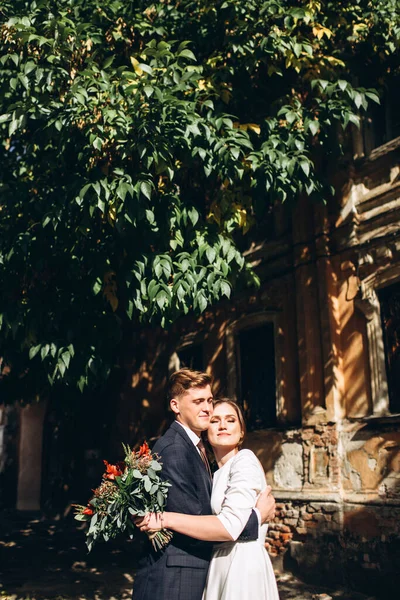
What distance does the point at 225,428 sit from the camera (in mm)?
3539

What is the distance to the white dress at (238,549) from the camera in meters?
3.10

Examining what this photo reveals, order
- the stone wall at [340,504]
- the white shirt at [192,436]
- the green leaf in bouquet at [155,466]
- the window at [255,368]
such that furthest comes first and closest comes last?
1. the window at [255,368]
2. the stone wall at [340,504]
3. the white shirt at [192,436]
4. the green leaf in bouquet at [155,466]

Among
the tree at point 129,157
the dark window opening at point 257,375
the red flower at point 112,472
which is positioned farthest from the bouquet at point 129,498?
the dark window opening at point 257,375

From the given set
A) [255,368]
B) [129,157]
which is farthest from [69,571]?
[129,157]

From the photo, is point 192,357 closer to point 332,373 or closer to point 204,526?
point 332,373

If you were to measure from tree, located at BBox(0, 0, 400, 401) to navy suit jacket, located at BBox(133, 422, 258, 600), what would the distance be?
3576mm

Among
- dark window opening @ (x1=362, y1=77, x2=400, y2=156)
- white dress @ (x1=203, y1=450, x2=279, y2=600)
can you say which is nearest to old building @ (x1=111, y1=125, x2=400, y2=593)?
dark window opening @ (x1=362, y1=77, x2=400, y2=156)

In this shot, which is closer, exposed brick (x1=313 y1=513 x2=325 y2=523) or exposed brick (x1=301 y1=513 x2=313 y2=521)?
exposed brick (x1=313 y1=513 x2=325 y2=523)

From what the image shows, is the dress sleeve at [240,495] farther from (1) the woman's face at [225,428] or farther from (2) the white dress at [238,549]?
(1) the woman's face at [225,428]

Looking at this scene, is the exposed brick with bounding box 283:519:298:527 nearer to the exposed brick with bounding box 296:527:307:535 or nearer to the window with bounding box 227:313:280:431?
the exposed brick with bounding box 296:527:307:535

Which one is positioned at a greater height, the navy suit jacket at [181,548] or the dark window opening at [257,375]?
the dark window opening at [257,375]

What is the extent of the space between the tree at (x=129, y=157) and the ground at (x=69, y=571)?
3.07 m

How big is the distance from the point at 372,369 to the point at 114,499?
633 cm

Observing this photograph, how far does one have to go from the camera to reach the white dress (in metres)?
3.10
